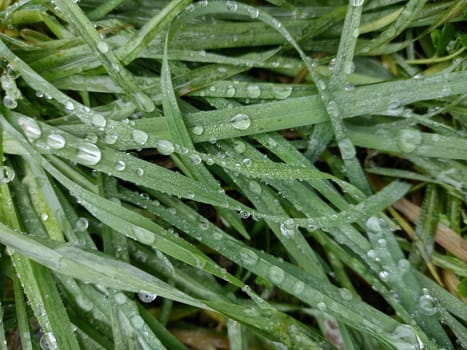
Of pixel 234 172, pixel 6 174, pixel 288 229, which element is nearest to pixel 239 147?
pixel 234 172

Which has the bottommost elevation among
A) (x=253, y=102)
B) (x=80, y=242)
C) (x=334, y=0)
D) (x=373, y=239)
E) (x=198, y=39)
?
(x=80, y=242)

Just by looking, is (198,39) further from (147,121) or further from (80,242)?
(80,242)

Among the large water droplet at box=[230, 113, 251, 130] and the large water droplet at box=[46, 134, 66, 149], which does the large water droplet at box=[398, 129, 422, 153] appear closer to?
the large water droplet at box=[230, 113, 251, 130]

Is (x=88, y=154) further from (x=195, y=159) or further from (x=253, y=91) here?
(x=253, y=91)

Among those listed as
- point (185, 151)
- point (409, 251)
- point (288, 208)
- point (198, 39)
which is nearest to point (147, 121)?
point (185, 151)

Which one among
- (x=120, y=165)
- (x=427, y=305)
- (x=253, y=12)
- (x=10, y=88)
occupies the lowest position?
(x=427, y=305)

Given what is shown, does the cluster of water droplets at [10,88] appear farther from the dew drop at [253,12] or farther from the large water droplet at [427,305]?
A: the large water droplet at [427,305]

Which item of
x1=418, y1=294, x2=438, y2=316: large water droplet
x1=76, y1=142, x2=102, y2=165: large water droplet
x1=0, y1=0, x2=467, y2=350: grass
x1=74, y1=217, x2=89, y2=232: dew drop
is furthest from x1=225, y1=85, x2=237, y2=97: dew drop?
x1=418, y1=294, x2=438, y2=316: large water droplet
